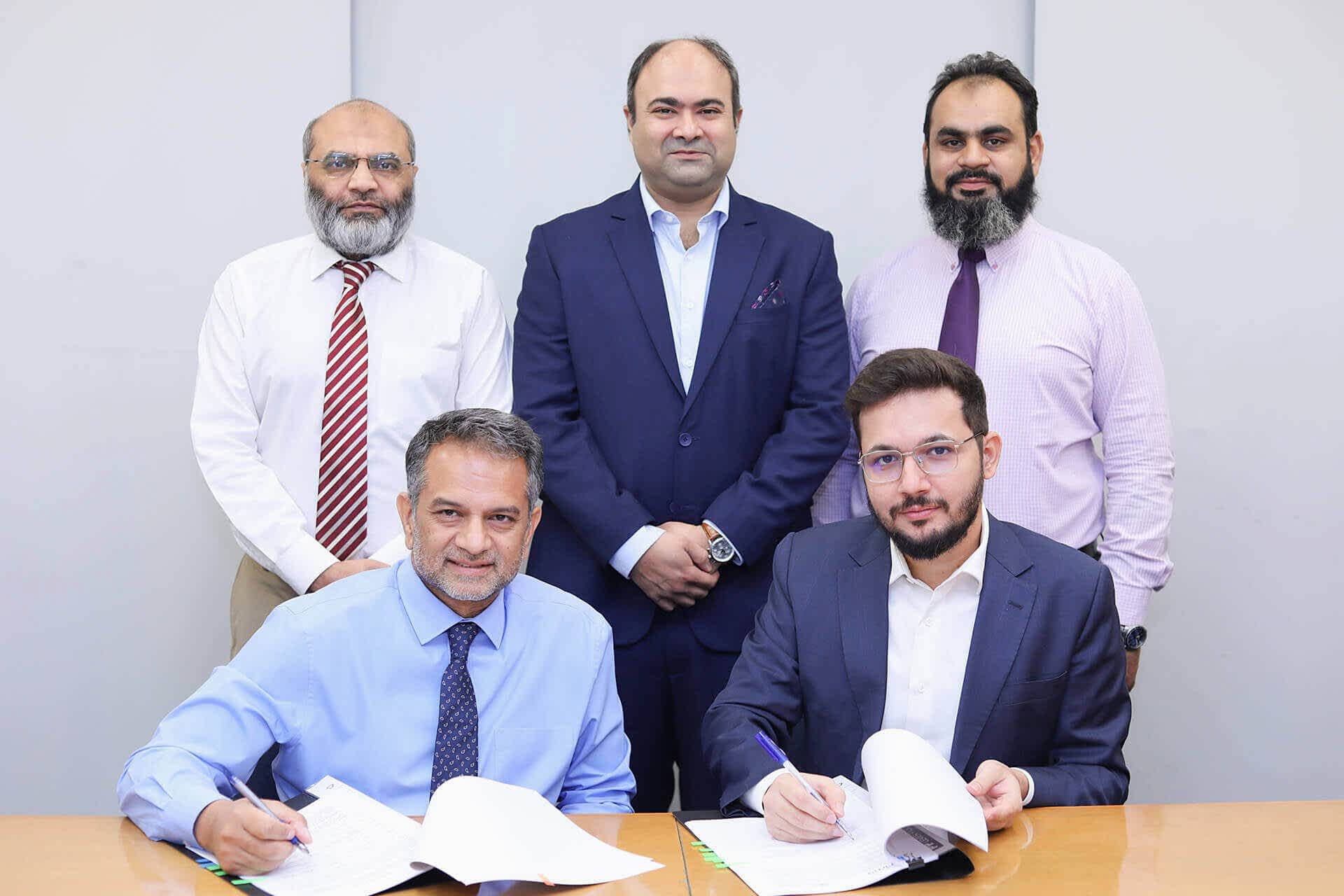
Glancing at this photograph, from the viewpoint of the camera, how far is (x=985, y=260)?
3.21m

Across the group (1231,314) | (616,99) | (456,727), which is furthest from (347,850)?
(1231,314)

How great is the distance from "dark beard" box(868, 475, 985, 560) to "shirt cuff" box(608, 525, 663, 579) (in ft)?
2.30

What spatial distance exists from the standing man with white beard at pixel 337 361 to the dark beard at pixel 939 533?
1224 millimetres

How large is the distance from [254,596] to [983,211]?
206 cm

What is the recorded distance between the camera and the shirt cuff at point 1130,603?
2.94 m

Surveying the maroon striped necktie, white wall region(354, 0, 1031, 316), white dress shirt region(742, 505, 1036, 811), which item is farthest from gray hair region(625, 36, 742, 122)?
white dress shirt region(742, 505, 1036, 811)

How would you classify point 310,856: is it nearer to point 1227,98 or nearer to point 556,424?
point 556,424

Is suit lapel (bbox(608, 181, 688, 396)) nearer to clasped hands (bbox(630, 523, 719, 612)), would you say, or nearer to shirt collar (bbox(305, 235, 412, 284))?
clasped hands (bbox(630, 523, 719, 612))

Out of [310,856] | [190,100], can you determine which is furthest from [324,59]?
[310,856]

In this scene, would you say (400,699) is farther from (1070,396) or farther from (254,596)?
(1070,396)

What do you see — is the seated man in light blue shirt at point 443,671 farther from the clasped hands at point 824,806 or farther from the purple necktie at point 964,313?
the purple necktie at point 964,313

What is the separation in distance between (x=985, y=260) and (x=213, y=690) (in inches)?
83.5

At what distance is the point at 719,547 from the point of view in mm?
2918

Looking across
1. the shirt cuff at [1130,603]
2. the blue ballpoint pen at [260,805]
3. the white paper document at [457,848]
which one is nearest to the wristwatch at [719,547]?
the shirt cuff at [1130,603]
